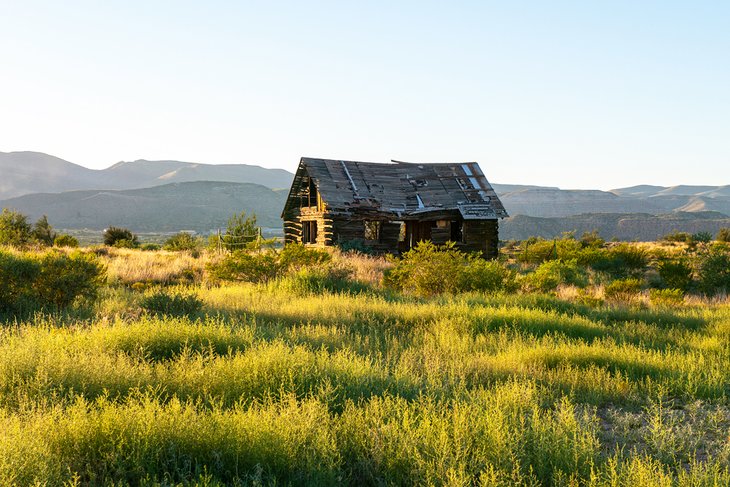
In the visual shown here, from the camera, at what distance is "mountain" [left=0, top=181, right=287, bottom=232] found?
11781cm

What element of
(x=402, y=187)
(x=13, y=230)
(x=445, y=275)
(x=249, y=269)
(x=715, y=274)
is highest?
(x=402, y=187)

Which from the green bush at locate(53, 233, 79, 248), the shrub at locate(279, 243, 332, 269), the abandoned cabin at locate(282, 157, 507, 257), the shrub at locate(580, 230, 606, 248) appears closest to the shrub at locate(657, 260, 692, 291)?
the abandoned cabin at locate(282, 157, 507, 257)

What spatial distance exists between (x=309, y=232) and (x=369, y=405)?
2384cm

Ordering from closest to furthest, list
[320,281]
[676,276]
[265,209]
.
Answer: [320,281] → [676,276] → [265,209]

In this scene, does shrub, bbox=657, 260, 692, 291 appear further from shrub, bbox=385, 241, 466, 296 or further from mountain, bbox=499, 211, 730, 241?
mountain, bbox=499, 211, 730, 241

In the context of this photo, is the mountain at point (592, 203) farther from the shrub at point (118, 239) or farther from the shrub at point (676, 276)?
the shrub at point (676, 276)

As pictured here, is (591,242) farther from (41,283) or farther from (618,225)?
(618,225)

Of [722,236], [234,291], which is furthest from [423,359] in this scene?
[722,236]

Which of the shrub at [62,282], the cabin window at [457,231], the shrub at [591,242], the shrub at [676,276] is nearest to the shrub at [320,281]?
the shrub at [62,282]

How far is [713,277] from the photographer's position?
50.0 ft

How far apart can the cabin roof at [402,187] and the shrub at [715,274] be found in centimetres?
967

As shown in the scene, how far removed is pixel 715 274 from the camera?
15297 millimetres

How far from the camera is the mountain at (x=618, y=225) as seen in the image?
82938 millimetres

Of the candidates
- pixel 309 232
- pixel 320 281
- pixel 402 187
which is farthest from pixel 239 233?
pixel 320 281
